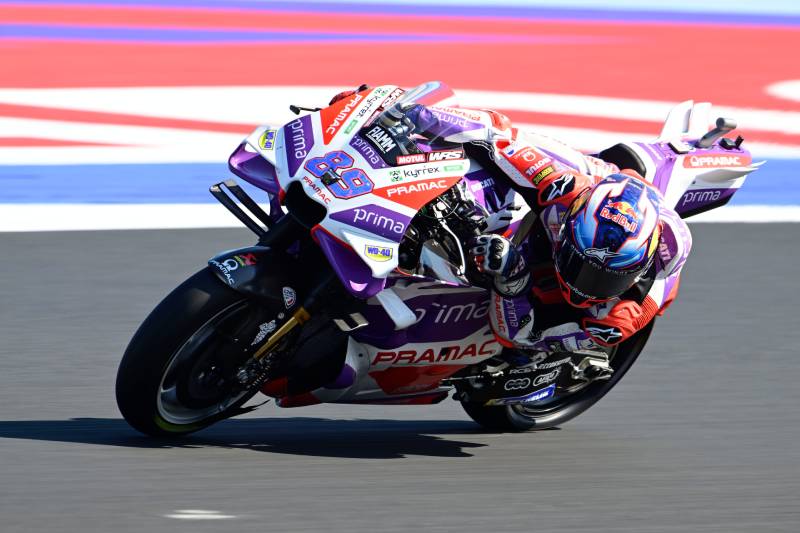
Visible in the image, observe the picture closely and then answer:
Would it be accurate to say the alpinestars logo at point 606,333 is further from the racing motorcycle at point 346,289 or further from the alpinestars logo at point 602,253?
the alpinestars logo at point 602,253

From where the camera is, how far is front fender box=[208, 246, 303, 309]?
4.64m

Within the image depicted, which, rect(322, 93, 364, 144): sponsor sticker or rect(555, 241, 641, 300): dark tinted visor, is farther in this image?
rect(322, 93, 364, 144): sponsor sticker

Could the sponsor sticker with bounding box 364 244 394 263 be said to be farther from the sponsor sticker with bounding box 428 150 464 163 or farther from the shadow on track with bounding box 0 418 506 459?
the shadow on track with bounding box 0 418 506 459

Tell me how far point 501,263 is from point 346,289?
20.7 inches

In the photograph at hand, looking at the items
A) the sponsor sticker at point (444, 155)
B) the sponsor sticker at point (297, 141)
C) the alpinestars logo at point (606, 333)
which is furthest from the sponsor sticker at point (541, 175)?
the sponsor sticker at point (297, 141)

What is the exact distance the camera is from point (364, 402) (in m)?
5.15

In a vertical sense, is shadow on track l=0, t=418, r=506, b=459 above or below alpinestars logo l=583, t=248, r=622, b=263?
below

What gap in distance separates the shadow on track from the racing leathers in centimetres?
63

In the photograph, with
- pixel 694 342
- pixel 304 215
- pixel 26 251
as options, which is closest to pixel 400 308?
pixel 304 215

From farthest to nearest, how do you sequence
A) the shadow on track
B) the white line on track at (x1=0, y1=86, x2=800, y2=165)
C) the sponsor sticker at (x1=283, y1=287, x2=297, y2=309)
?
the white line on track at (x1=0, y1=86, x2=800, y2=165), the shadow on track, the sponsor sticker at (x1=283, y1=287, x2=297, y2=309)

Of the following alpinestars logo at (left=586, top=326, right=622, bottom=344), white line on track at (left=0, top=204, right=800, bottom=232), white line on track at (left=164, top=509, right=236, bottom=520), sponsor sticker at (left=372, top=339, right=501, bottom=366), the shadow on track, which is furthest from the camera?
white line on track at (left=0, top=204, right=800, bottom=232)

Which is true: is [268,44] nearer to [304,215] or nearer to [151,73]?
[151,73]

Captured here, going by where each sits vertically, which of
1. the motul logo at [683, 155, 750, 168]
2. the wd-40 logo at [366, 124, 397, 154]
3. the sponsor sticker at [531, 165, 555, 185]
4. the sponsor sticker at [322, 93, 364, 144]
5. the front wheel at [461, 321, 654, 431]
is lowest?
the front wheel at [461, 321, 654, 431]

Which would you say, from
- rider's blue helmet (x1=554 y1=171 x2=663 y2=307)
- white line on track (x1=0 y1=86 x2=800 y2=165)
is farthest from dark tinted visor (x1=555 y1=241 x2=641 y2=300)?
white line on track (x1=0 y1=86 x2=800 y2=165)
